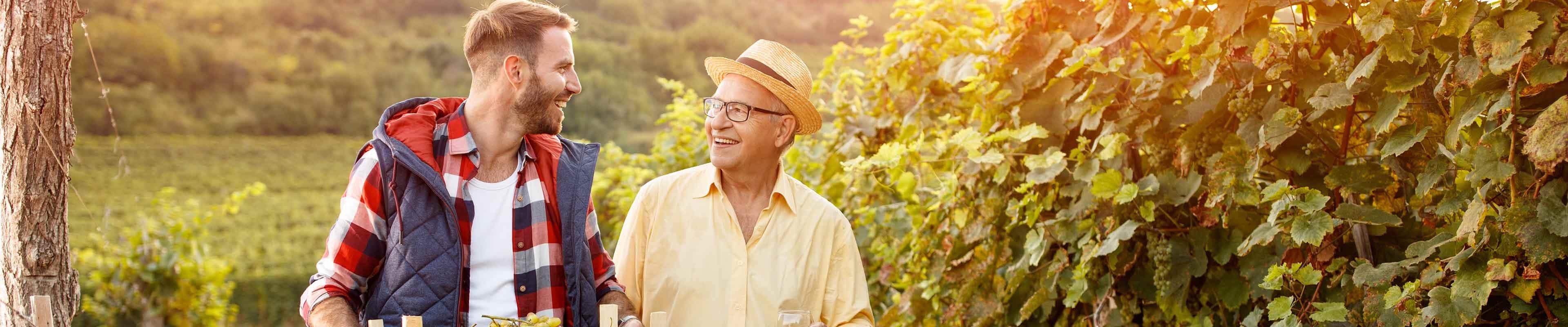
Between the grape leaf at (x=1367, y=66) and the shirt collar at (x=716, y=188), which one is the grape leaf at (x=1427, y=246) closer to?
the grape leaf at (x=1367, y=66)

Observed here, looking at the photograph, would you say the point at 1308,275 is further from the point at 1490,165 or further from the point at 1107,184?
the point at 1107,184

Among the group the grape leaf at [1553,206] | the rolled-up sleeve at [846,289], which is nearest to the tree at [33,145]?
the rolled-up sleeve at [846,289]

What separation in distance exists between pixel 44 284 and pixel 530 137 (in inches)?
33.1

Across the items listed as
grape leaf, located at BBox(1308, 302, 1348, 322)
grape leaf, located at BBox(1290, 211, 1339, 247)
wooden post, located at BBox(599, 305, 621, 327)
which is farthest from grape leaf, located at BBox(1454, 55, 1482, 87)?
wooden post, located at BBox(599, 305, 621, 327)

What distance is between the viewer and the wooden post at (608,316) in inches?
72.4

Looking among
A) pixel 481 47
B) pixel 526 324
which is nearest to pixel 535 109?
pixel 481 47

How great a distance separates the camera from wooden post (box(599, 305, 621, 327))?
184 cm

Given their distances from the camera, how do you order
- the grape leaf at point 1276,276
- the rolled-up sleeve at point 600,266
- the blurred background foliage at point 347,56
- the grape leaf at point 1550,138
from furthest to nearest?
1. the blurred background foliage at point 347,56
2. the rolled-up sleeve at point 600,266
3. the grape leaf at point 1276,276
4. the grape leaf at point 1550,138

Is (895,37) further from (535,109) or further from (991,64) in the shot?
(535,109)

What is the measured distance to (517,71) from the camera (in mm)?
1974

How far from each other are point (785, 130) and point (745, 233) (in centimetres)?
24

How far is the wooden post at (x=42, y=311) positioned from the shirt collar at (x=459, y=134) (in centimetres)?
65

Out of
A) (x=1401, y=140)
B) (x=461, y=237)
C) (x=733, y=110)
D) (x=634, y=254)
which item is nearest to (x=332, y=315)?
(x=461, y=237)

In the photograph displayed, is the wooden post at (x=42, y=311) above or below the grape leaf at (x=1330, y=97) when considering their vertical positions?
below
